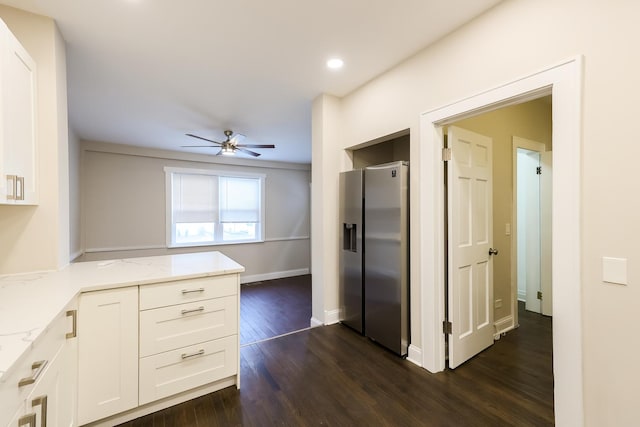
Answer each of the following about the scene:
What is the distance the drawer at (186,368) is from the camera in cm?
173

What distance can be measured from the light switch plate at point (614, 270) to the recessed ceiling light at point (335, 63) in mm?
2250

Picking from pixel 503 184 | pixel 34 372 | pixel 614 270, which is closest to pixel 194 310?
pixel 34 372

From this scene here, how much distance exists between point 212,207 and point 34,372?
464cm

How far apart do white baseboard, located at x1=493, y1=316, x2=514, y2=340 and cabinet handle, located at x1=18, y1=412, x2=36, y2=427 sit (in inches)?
131

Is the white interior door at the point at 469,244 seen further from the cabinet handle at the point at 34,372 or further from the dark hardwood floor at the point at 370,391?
the cabinet handle at the point at 34,372

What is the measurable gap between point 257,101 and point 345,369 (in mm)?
2906

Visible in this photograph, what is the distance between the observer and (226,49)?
7.13 feet

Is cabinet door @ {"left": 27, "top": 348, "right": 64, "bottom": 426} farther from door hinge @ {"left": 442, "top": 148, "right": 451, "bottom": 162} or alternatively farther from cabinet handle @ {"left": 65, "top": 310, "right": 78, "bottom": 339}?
door hinge @ {"left": 442, "top": 148, "right": 451, "bottom": 162}

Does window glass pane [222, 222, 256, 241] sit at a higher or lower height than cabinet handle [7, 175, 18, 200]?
lower

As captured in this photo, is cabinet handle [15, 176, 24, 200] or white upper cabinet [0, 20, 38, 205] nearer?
white upper cabinet [0, 20, 38, 205]

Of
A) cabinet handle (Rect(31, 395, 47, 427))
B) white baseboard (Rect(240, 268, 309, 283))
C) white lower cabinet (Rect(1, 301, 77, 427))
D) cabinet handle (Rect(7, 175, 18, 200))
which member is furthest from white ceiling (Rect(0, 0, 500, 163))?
white baseboard (Rect(240, 268, 309, 283))

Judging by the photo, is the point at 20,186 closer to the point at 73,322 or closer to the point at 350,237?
the point at 73,322

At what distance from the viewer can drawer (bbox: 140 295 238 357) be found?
1.72 m

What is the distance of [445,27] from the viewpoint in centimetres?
196
